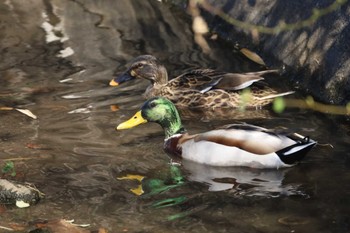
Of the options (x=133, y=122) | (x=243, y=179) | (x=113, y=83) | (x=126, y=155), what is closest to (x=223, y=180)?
(x=243, y=179)

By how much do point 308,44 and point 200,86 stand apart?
1600 millimetres

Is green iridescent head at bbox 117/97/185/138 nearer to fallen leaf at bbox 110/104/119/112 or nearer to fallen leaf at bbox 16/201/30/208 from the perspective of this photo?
fallen leaf at bbox 110/104/119/112

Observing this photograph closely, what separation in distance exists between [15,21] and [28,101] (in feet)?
15.8

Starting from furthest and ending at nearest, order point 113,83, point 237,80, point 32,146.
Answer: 1. point 113,83
2. point 237,80
3. point 32,146

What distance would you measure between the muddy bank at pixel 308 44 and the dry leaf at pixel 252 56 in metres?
0.08

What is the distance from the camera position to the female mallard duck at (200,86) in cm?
1102

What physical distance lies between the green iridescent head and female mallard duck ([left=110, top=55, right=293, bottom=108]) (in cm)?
148

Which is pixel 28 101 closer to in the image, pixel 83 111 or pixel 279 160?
pixel 83 111

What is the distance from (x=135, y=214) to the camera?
24.0ft

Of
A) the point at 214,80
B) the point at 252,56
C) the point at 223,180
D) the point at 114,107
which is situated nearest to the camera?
the point at 223,180

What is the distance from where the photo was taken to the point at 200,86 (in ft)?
37.1

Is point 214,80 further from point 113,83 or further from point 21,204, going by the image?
point 21,204

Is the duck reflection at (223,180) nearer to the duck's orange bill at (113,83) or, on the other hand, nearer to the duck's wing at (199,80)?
→ the duck's wing at (199,80)

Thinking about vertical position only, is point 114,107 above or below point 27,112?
above
